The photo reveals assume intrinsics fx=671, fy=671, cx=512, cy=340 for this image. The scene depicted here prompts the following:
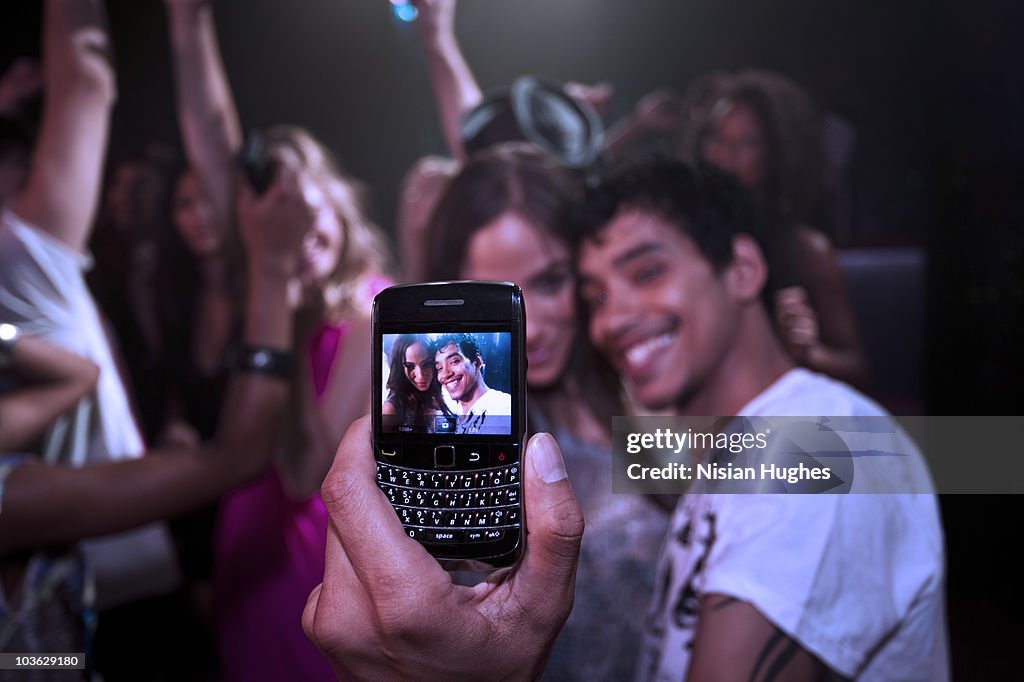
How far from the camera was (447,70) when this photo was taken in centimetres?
171

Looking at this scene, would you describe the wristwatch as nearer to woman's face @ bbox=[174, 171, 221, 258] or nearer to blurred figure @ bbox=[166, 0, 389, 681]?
woman's face @ bbox=[174, 171, 221, 258]

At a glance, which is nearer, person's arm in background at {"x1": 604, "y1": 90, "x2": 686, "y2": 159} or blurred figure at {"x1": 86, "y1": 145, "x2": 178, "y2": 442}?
person's arm in background at {"x1": 604, "y1": 90, "x2": 686, "y2": 159}

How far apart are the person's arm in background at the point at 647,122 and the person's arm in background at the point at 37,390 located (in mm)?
1530

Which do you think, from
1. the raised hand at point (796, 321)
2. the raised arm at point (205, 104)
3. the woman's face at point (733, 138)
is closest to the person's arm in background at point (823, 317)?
the raised hand at point (796, 321)

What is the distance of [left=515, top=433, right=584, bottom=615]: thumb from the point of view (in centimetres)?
70

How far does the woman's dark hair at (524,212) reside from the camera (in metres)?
1.63

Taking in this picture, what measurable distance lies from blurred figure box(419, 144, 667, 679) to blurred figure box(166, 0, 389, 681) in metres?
0.25

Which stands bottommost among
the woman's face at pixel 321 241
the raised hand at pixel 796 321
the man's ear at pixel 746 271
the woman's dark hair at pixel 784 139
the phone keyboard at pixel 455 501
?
the phone keyboard at pixel 455 501

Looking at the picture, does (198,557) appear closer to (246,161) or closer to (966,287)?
(246,161)

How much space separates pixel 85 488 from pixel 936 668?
200 centimetres

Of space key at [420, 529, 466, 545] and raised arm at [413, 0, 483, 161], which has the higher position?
raised arm at [413, 0, 483, 161]

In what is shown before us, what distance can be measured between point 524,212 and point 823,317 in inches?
29.7

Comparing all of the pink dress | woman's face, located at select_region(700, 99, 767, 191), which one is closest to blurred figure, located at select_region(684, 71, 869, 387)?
woman's face, located at select_region(700, 99, 767, 191)

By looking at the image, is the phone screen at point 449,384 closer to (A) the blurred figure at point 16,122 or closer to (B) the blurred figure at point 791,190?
(B) the blurred figure at point 791,190
